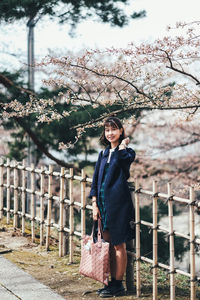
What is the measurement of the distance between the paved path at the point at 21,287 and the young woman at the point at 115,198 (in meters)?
0.52

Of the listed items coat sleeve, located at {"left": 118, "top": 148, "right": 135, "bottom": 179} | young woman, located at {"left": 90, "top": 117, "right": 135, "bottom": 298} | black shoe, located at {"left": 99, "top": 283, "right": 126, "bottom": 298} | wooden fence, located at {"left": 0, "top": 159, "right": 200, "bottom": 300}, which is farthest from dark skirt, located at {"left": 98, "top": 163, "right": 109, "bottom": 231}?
black shoe, located at {"left": 99, "top": 283, "right": 126, "bottom": 298}

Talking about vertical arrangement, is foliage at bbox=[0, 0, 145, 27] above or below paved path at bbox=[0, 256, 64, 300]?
above

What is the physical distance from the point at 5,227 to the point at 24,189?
0.82 metres

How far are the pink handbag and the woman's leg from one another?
12 cm

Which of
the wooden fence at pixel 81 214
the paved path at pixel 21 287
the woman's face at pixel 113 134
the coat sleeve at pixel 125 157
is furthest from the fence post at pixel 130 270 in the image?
the paved path at pixel 21 287

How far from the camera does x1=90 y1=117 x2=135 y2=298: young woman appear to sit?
376cm

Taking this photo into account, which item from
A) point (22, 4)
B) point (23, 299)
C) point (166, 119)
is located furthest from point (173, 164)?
point (23, 299)

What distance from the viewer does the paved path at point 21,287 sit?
3713 millimetres

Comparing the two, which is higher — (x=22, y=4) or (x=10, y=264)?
(x=22, y=4)

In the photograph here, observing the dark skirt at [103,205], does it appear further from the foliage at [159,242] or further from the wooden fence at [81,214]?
the foliage at [159,242]

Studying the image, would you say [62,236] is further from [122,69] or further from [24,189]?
[122,69]

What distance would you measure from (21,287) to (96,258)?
0.78 m

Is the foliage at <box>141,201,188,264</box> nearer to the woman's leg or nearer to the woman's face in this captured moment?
the woman's leg

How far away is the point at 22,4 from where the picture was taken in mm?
8188
